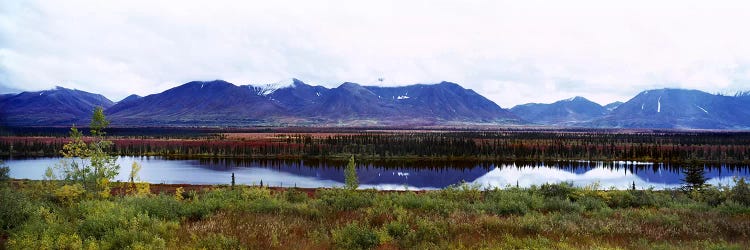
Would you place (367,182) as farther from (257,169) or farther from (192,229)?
(192,229)

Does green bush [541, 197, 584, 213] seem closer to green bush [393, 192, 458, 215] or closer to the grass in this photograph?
the grass

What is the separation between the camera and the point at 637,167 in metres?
113

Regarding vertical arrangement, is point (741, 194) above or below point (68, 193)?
above

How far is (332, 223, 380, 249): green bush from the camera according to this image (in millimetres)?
12016

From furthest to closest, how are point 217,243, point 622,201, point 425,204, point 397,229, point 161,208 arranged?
point 622,201 → point 425,204 → point 161,208 → point 397,229 → point 217,243

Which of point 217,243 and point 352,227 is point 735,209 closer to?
point 352,227

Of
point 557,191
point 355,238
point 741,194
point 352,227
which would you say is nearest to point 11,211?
point 352,227

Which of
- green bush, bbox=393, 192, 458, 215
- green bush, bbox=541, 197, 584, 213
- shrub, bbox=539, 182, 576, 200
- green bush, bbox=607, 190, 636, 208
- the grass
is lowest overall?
green bush, bbox=607, 190, 636, 208

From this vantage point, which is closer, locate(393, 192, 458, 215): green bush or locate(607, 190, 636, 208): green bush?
locate(393, 192, 458, 215): green bush

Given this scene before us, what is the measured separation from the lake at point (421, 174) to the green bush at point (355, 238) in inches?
2444

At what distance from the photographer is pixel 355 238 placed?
40.6ft

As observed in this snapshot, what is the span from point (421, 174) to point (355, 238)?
8409 centimetres

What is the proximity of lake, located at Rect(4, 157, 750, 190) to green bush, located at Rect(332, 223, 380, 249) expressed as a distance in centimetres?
6209

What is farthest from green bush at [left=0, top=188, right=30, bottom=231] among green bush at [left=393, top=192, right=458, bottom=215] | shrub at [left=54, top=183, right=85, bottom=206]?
green bush at [left=393, top=192, right=458, bottom=215]
